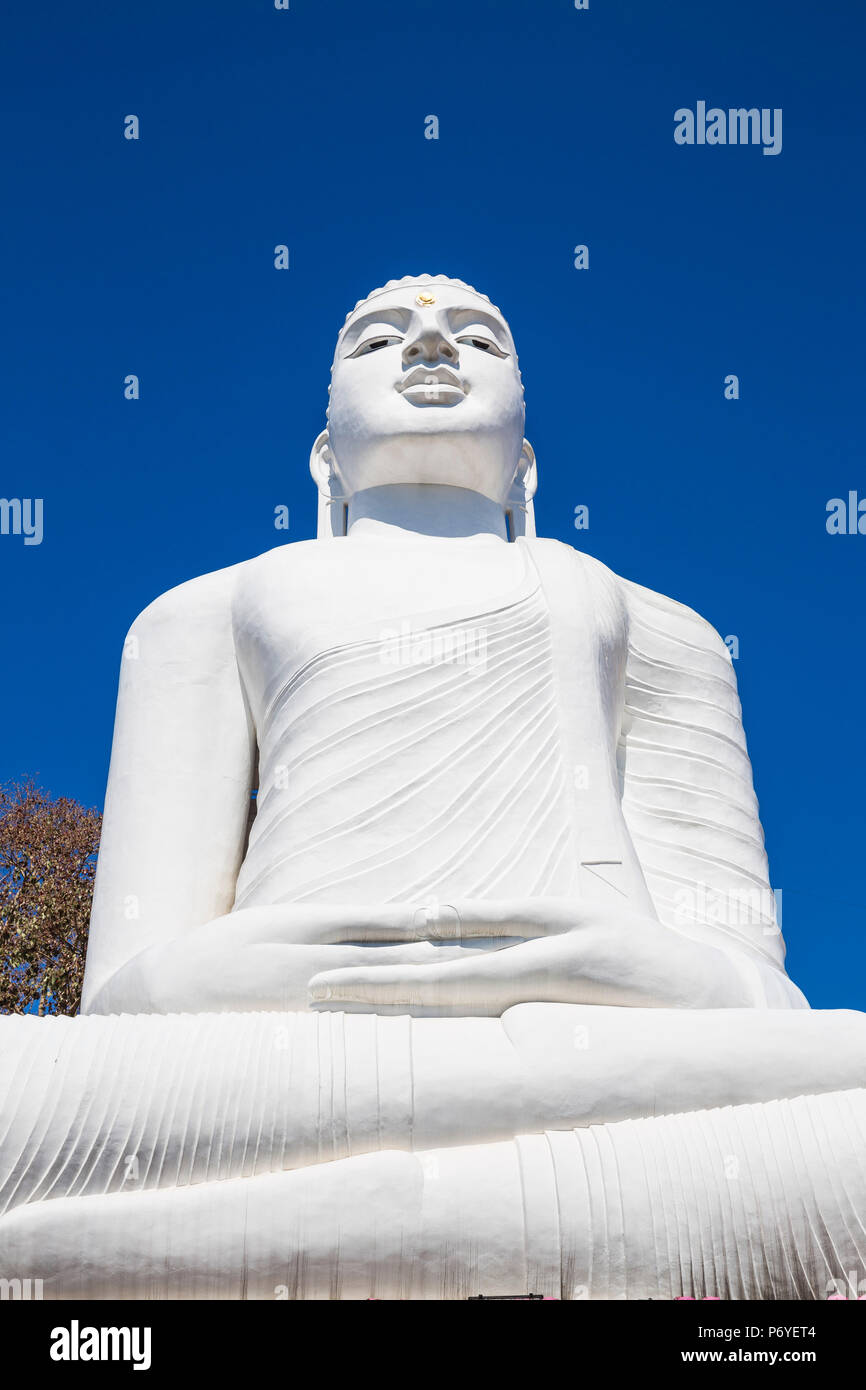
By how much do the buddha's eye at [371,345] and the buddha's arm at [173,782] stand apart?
4.03 feet

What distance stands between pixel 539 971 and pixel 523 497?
3.18 meters

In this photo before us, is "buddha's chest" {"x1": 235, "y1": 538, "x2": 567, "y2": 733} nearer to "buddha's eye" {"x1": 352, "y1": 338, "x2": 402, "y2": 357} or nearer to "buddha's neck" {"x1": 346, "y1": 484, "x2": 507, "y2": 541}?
"buddha's neck" {"x1": 346, "y1": 484, "x2": 507, "y2": 541}

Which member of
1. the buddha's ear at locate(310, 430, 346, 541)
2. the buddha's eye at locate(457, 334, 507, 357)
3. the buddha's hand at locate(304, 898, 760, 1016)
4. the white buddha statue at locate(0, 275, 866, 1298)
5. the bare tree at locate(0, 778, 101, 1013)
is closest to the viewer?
the white buddha statue at locate(0, 275, 866, 1298)

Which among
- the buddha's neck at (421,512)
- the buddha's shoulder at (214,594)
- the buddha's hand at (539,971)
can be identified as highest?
the buddha's neck at (421,512)

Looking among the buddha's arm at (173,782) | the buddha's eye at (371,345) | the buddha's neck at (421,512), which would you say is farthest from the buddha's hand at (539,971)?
the buddha's eye at (371,345)

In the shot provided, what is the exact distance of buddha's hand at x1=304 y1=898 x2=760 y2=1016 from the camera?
3.92m

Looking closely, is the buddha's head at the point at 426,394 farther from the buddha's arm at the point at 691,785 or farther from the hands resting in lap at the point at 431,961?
the hands resting in lap at the point at 431,961

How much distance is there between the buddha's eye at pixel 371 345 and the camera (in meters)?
6.09

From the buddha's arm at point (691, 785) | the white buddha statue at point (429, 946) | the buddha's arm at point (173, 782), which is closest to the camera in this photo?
the white buddha statue at point (429, 946)

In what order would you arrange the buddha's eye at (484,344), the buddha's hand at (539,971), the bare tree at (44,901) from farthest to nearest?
the bare tree at (44,901) → the buddha's eye at (484,344) → the buddha's hand at (539,971)

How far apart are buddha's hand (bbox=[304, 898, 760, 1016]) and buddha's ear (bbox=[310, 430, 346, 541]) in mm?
2829

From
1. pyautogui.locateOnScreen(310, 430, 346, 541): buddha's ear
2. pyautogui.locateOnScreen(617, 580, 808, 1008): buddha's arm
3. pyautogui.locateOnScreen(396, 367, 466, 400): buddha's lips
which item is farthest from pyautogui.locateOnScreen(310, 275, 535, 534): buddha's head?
pyautogui.locateOnScreen(617, 580, 808, 1008): buddha's arm
